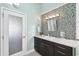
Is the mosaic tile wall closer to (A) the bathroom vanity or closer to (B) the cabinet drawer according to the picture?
(A) the bathroom vanity

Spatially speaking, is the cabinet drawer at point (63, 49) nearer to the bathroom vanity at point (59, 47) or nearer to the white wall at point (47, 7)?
the bathroom vanity at point (59, 47)

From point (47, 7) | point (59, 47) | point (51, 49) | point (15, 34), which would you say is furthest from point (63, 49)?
point (47, 7)

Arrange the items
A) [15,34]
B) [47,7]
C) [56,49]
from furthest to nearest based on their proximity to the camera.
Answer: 1. [47,7]
2. [15,34]
3. [56,49]

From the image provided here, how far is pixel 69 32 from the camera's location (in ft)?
7.39

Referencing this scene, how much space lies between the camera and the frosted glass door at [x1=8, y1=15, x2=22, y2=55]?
2.06 metres

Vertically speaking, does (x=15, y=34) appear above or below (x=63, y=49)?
above

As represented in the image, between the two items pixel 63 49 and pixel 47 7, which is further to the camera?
pixel 47 7

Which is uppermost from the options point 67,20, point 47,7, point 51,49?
point 47,7

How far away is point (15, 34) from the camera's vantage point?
84.3 inches

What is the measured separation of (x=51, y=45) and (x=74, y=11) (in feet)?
3.08

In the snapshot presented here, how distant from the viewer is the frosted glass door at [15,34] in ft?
6.75

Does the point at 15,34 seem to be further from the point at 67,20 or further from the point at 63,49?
the point at 67,20

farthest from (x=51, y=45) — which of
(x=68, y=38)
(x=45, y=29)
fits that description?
(x=45, y=29)

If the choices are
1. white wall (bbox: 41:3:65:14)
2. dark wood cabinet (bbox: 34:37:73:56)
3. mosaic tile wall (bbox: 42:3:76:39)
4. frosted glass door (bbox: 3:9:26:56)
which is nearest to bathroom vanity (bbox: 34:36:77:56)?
dark wood cabinet (bbox: 34:37:73:56)
